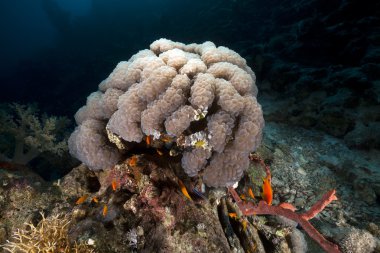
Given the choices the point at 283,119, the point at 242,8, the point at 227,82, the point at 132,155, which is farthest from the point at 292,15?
the point at 132,155

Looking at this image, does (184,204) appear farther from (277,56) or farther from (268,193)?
(277,56)

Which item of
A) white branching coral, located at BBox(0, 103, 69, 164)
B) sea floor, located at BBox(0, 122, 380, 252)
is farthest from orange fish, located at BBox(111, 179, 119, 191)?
white branching coral, located at BBox(0, 103, 69, 164)

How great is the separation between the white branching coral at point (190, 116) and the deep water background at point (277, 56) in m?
4.09

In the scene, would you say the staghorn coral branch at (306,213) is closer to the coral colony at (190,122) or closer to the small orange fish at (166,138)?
the coral colony at (190,122)

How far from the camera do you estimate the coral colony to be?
128 inches

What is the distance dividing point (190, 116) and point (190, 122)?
0.17m

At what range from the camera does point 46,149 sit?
5.89 meters

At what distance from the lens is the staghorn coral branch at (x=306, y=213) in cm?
317

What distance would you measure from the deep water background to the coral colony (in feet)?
13.0

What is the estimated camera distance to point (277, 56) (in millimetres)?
10594

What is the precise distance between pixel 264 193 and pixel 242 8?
56.3ft

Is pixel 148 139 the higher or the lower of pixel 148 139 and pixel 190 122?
the lower

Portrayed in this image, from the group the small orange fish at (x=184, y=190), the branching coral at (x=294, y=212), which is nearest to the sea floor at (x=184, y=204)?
the small orange fish at (x=184, y=190)

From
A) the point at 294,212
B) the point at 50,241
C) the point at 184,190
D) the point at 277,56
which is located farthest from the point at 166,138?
the point at 277,56
